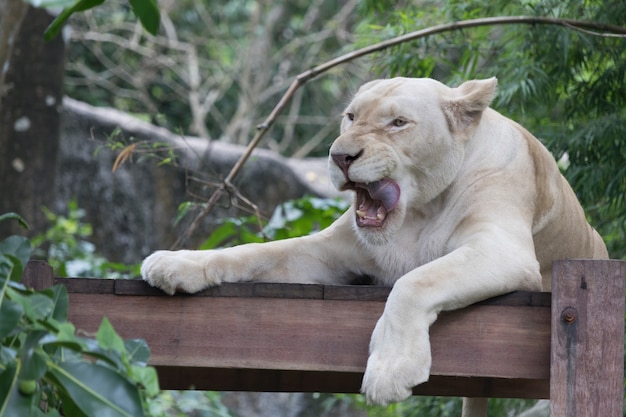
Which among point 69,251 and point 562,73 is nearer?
point 562,73

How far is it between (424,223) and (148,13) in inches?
52.8

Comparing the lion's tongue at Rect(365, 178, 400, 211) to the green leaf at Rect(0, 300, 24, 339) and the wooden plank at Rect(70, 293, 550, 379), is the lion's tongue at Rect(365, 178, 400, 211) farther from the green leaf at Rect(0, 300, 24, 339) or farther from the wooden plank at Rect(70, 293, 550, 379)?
the green leaf at Rect(0, 300, 24, 339)

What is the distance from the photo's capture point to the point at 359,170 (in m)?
2.69

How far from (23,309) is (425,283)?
1.00 m

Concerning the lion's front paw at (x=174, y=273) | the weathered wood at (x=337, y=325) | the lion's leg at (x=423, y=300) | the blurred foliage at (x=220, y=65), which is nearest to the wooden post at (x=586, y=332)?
the weathered wood at (x=337, y=325)

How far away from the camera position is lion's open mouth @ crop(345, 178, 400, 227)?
2.78m

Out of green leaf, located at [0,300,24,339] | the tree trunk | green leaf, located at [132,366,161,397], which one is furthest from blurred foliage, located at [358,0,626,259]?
green leaf, located at [0,300,24,339]

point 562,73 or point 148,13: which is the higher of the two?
point 148,13

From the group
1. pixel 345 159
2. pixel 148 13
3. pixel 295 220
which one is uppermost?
pixel 148 13

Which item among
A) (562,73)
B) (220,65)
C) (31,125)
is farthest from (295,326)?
(220,65)

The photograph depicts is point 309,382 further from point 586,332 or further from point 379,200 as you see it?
point 586,332

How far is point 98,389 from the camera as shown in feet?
5.86

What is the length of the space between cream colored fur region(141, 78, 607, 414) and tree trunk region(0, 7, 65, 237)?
3634 millimetres

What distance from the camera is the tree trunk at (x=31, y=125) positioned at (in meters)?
6.28
